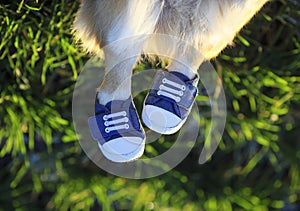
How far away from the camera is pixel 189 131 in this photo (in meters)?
0.87

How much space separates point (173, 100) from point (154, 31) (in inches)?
2.4

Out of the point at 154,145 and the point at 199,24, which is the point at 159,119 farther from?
the point at 154,145

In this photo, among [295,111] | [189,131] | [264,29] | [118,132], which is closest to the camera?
[118,132]

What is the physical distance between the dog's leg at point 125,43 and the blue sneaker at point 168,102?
0.9 inches

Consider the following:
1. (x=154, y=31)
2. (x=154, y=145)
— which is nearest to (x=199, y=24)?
(x=154, y=31)

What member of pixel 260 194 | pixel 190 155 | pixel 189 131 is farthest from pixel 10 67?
pixel 260 194

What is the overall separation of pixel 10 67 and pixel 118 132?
1.42ft

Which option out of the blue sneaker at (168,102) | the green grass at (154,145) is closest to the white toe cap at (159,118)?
the blue sneaker at (168,102)

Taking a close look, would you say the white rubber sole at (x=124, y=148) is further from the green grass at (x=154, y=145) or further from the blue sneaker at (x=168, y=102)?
the green grass at (x=154, y=145)

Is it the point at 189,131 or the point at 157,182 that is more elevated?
the point at 189,131

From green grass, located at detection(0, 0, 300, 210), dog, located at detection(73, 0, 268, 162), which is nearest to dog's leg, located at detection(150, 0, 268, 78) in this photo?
dog, located at detection(73, 0, 268, 162)

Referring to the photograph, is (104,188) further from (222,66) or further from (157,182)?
(222,66)

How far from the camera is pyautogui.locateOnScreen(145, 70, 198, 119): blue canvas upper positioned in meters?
0.57

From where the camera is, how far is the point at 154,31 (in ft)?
1.94
